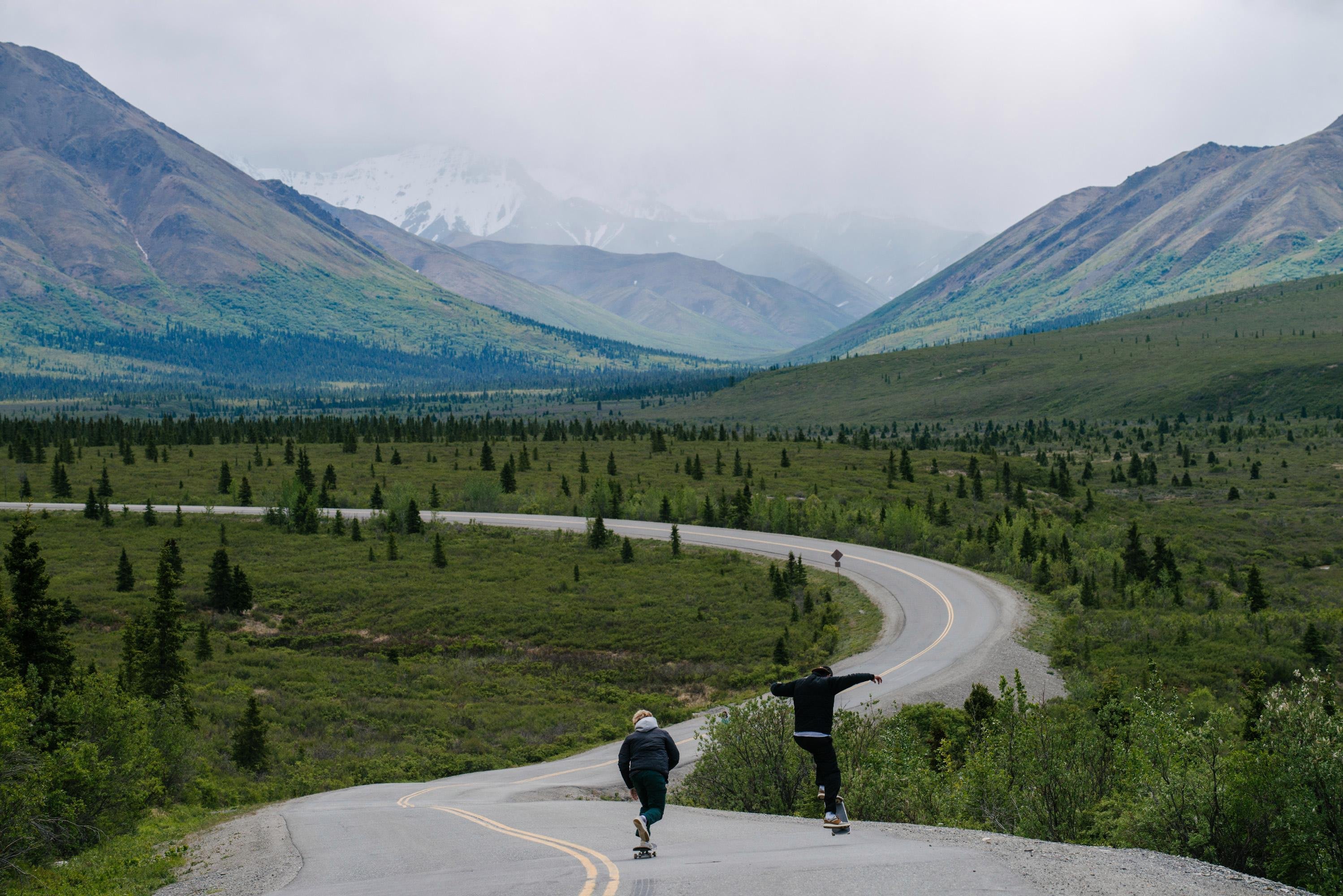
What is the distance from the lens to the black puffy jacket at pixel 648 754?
41.5 feet

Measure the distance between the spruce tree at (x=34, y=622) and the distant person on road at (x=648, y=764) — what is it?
15.8 meters

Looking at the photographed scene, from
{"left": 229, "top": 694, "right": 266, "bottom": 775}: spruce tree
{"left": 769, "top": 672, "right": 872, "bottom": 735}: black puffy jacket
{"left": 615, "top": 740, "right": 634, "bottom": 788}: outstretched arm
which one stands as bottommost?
{"left": 229, "top": 694, "right": 266, "bottom": 775}: spruce tree

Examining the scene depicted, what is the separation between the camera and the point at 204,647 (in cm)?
3622

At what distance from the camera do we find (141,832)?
1731 cm

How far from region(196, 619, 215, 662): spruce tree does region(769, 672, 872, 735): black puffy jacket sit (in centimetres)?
3034

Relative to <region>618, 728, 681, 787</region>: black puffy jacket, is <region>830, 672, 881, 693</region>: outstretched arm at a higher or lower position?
higher

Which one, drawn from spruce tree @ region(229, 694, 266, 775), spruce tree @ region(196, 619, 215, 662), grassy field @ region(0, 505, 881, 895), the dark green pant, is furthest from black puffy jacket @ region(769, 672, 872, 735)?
spruce tree @ region(196, 619, 215, 662)

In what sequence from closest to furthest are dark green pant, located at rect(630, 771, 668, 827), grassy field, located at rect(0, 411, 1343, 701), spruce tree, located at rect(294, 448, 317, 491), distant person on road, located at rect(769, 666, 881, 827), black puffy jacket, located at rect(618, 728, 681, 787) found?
dark green pant, located at rect(630, 771, 668, 827) < black puffy jacket, located at rect(618, 728, 681, 787) < distant person on road, located at rect(769, 666, 881, 827) < grassy field, located at rect(0, 411, 1343, 701) < spruce tree, located at rect(294, 448, 317, 491)

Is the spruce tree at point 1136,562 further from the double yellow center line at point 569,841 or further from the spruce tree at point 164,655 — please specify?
the spruce tree at point 164,655

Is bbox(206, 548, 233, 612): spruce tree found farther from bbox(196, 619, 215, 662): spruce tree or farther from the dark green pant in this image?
the dark green pant

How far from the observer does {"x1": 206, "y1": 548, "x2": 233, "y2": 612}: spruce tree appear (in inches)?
1667

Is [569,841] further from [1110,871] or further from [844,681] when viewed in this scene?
[1110,871]

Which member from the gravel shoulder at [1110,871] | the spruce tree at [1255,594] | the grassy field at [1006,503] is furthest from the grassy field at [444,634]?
the gravel shoulder at [1110,871]

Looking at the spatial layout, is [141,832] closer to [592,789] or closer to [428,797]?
[428,797]
